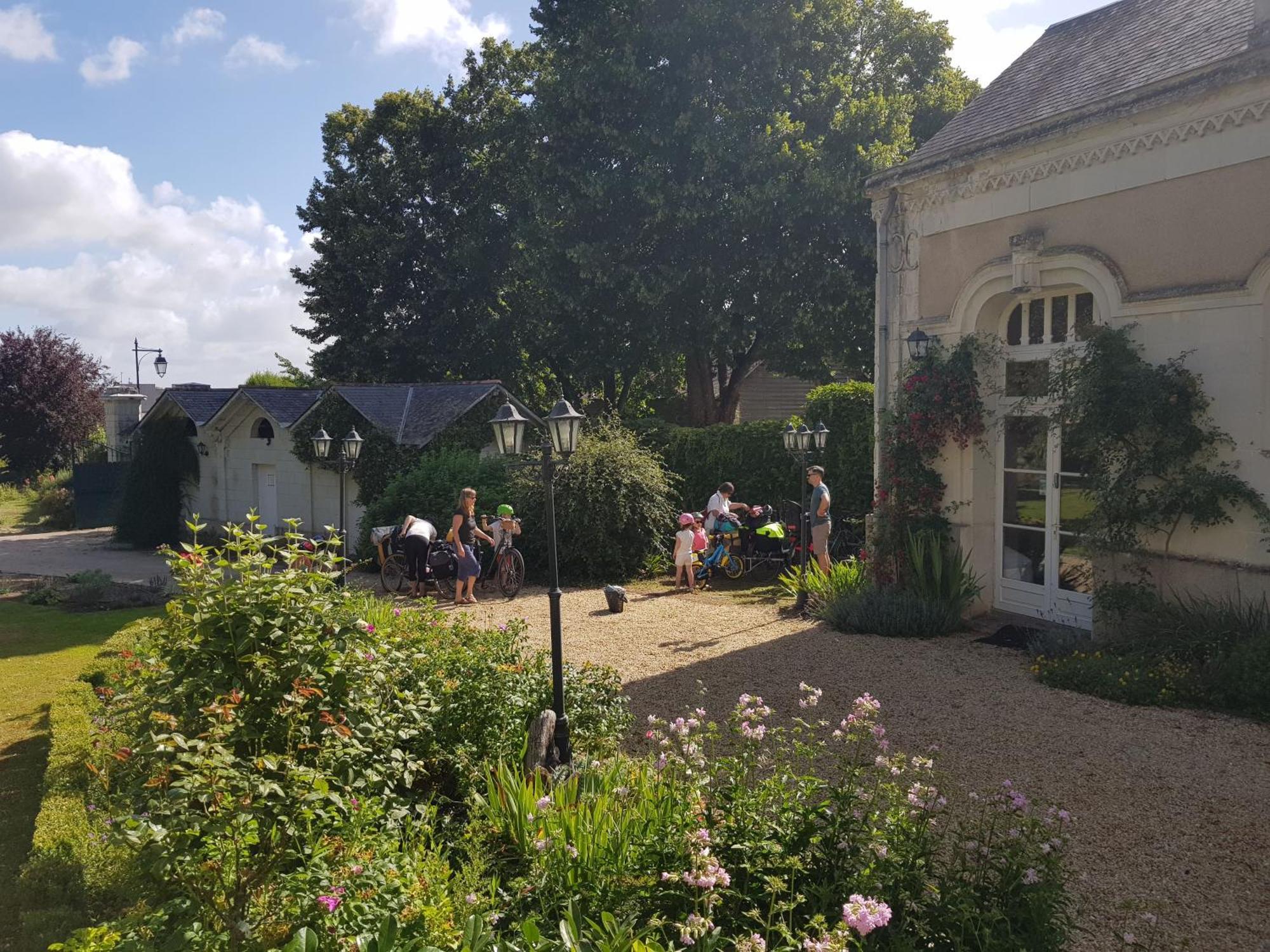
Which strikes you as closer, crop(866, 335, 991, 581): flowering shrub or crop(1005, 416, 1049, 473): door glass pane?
crop(1005, 416, 1049, 473): door glass pane

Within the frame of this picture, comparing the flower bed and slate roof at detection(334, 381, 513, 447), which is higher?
slate roof at detection(334, 381, 513, 447)

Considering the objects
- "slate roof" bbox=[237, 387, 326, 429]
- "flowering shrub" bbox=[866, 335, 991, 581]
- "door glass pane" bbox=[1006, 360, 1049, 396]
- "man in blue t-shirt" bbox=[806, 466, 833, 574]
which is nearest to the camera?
"door glass pane" bbox=[1006, 360, 1049, 396]

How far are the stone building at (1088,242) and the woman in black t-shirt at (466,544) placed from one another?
17.4 feet

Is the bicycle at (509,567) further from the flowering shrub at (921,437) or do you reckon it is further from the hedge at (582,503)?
the flowering shrub at (921,437)

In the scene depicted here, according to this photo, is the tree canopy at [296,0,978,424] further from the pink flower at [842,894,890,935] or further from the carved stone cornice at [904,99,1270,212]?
the pink flower at [842,894,890,935]

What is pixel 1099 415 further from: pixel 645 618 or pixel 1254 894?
pixel 645 618

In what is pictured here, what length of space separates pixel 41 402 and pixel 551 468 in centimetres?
3215

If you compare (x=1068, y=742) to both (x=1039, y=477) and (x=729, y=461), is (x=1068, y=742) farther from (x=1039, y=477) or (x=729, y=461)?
(x=729, y=461)

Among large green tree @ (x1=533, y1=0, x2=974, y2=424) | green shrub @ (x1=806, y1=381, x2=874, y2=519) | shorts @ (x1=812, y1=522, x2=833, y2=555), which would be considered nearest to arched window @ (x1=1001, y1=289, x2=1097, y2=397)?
shorts @ (x1=812, y1=522, x2=833, y2=555)

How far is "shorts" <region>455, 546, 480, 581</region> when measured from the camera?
1216 cm

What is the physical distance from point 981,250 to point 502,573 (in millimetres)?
7177

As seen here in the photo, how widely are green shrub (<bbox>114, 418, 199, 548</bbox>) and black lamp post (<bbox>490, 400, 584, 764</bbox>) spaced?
1753cm

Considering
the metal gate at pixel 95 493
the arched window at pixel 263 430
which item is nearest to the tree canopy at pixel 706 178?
the arched window at pixel 263 430

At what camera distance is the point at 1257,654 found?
6.72 metres
